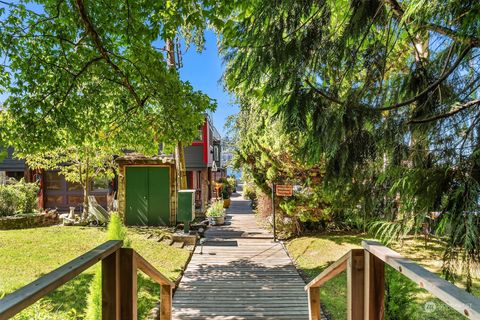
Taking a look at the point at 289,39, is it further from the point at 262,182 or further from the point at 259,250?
the point at 262,182

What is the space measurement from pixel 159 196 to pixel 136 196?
82 cm

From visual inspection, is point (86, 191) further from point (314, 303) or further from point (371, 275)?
point (371, 275)

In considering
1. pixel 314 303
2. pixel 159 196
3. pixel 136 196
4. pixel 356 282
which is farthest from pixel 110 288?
pixel 136 196

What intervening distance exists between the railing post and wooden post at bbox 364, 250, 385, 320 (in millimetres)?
1424

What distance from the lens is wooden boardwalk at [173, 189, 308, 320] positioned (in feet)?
14.0

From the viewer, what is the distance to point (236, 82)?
232 centimetres

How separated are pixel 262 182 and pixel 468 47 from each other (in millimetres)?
7887

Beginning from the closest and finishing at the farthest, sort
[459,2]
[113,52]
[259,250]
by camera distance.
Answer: [459,2] < [113,52] < [259,250]

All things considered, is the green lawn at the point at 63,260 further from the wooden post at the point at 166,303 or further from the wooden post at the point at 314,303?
the wooden post at the point at 314,303

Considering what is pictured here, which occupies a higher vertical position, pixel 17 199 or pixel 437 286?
pixel 437 286

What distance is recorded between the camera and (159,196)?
10734 millimetres

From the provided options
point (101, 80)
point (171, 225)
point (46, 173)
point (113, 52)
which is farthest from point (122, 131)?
point (46, 173)

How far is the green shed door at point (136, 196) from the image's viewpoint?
10.7 m

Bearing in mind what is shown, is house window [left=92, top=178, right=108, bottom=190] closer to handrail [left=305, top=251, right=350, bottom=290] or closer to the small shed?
the small shed
